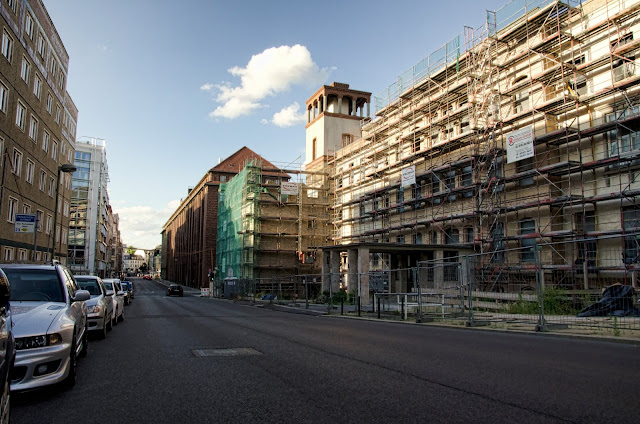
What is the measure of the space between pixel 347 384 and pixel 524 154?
20341 mm

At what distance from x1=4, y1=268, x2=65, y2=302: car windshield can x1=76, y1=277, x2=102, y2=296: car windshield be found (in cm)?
575

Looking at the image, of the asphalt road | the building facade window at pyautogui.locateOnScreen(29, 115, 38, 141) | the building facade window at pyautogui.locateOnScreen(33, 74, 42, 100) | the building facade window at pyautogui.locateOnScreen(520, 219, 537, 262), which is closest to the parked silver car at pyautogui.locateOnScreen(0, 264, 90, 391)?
the asphalt road

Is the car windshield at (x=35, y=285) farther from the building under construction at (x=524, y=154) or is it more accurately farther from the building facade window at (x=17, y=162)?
the building facade window at (x=17, y=162)

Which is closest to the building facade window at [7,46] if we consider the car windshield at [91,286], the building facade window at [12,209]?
the building facade window at [12,209]

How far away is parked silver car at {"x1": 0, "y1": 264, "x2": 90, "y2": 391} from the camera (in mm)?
5332

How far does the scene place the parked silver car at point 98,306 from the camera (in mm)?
→ 11414

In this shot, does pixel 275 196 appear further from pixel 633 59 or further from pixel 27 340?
pixel 27 340

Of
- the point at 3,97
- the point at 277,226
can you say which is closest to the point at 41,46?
the point at 3,97

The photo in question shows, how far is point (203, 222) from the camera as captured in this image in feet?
259

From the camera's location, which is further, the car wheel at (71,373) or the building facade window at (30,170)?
the building facade window at (30,170)

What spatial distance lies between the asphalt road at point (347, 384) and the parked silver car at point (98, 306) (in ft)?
3.32

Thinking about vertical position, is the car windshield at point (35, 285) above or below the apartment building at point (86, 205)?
below

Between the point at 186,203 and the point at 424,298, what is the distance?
315 ft

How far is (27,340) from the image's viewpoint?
5.38 m
